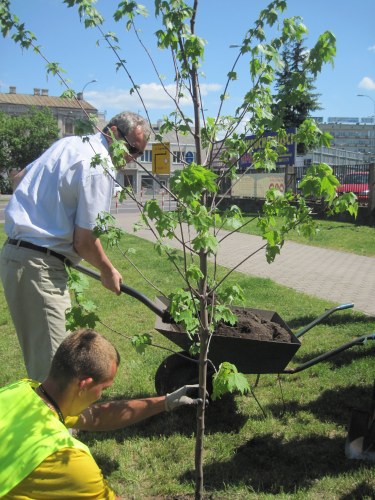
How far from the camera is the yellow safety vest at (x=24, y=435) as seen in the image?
60.6 inches

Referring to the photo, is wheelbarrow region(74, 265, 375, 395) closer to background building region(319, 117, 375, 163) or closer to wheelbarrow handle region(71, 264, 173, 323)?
wheelbarrow handle region(71, 264, 173, 323)

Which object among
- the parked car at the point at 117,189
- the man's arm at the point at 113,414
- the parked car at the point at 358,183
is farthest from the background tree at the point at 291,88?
the parked car at the point at 358,183

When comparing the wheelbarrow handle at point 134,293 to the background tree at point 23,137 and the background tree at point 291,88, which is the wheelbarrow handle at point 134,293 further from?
the background tree at point 23,137

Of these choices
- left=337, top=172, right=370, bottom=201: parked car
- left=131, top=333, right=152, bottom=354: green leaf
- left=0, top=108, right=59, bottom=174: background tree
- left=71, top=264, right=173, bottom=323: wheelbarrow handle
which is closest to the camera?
left=131, top=333, right=152, bottom=354: green leaf

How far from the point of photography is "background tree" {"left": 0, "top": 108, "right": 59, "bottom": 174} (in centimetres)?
5695

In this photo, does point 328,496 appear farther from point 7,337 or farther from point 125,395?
point 7,337

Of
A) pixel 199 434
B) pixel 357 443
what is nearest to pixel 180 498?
pixel 199 434

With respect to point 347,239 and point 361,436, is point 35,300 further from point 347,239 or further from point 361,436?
point 347,239

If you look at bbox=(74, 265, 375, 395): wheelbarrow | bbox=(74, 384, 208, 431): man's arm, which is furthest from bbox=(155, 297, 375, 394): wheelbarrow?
bbox=(74, 384, 208, 431): man's arm

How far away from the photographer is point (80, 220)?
2715 mm

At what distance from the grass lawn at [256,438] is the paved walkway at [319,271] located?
2.27 m

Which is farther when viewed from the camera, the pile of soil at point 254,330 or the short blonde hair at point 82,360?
the pile of soil at point 254,330

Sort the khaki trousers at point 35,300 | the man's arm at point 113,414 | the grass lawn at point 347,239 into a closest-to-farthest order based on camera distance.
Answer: the man's arm at point 113,414
the khaki trousers at point 35,300
the grass lawn at point 347,239

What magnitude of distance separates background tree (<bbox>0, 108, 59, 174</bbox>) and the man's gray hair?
188 ft
